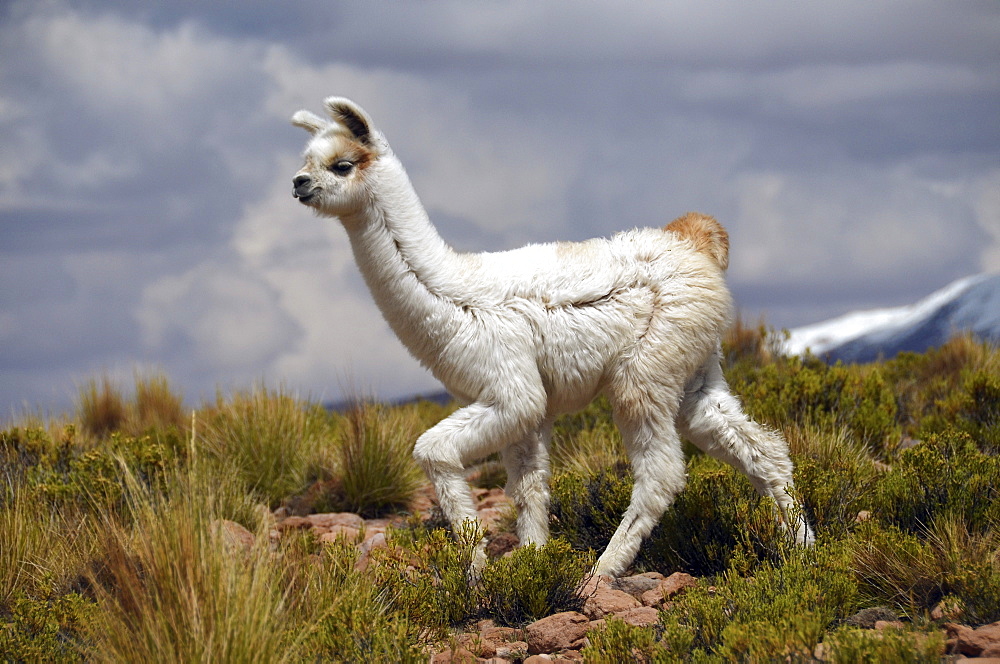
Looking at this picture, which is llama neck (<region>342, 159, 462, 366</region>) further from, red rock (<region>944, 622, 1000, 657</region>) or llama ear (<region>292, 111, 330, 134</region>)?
red rock (<region>944, 622, 1000, 657</region>)

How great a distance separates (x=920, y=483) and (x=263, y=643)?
15.1 ft

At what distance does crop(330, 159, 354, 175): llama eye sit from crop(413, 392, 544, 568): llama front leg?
1655 mm

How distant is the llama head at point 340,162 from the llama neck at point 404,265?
0.39 ft

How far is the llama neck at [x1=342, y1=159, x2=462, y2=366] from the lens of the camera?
19.0 feet

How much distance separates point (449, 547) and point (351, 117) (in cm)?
268

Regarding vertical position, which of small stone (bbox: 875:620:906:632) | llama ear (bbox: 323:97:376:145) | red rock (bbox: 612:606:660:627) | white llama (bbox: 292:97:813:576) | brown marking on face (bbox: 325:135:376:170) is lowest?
small stone (bbox: 875:620:906:632)

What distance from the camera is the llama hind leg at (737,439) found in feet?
19.6

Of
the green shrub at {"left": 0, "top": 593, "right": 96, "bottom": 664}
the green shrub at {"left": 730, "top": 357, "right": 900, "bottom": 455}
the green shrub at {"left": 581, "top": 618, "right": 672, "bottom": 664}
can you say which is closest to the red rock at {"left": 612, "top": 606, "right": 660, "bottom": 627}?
the green shrub at {"left": 581, "top": 618, "right": 672, "bottom": 664}

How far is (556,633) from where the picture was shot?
482 cm

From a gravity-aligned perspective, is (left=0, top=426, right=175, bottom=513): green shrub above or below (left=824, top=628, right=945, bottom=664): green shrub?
above

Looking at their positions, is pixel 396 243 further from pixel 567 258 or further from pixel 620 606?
pixel 620 606

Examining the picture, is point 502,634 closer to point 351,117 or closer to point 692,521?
point 692,521

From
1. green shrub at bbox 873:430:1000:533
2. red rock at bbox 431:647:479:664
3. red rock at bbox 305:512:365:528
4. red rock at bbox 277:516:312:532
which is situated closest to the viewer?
red rock at bbox 431:647:479:664

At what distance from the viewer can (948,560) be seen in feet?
17.1
